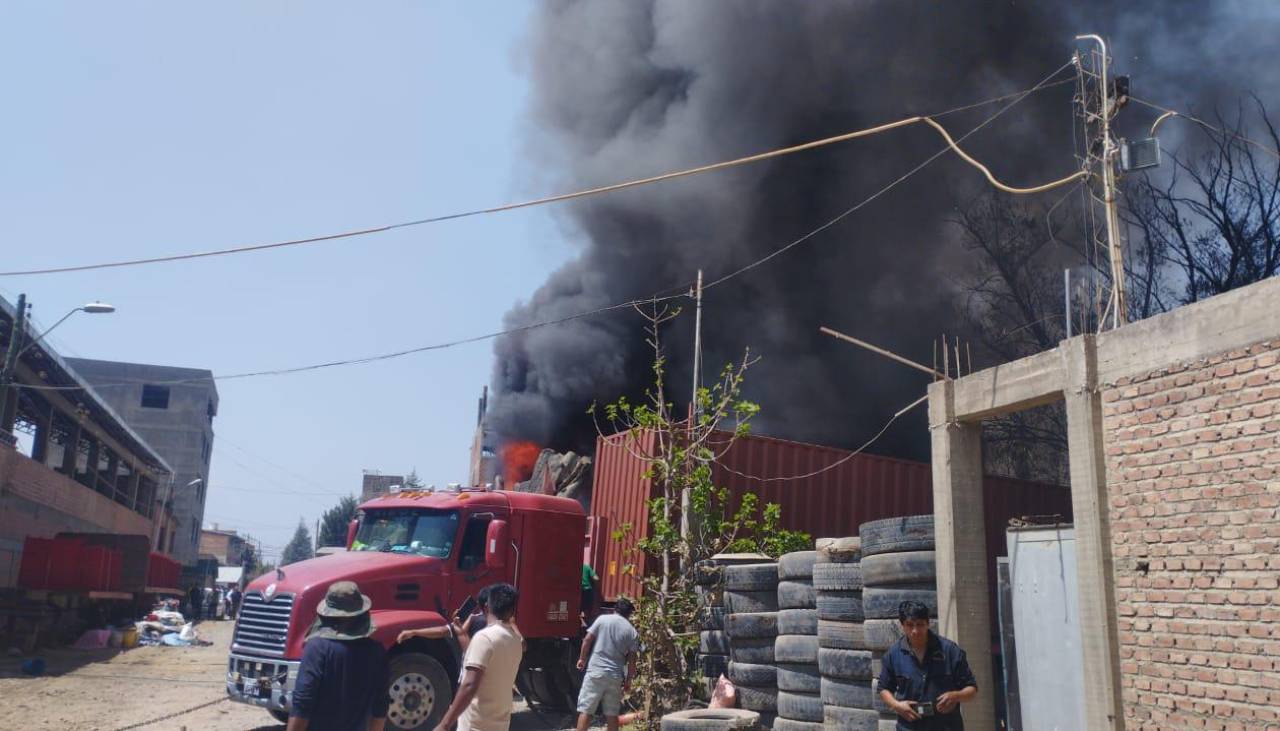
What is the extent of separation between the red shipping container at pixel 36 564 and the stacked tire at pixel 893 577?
18488 millimetres

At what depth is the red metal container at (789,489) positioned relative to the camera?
476 inches

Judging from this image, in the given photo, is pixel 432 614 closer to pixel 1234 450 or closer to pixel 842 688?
pixel 842 688

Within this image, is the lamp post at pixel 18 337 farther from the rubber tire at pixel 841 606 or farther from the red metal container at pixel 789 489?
the rubber tire at pixel 841 606

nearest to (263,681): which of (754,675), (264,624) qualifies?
(264,624)

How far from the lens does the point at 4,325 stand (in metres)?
22.2

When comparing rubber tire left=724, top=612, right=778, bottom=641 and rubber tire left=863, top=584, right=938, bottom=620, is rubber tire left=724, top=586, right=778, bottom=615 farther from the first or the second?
rubber tire left=863, top=584, right=938, bottom=620

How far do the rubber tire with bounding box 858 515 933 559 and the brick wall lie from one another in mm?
1782

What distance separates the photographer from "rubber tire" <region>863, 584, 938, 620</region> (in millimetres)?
7840

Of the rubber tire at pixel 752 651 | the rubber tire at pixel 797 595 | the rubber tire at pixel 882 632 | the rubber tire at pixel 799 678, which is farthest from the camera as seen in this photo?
the rubber tire at pixel 752 651

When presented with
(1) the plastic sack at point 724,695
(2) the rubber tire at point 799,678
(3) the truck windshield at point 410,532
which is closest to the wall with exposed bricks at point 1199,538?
(2) the rubber tire at point 799,678

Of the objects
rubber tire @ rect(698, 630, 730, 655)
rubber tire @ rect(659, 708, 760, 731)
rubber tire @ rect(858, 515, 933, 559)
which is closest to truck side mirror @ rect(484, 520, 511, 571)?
rubber tire @ rect(698, 630, 730, 655)

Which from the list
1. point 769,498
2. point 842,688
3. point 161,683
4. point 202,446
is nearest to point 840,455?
point 769,498

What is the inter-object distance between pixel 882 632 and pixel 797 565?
1.67m

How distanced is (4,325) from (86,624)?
6976 millimetres
